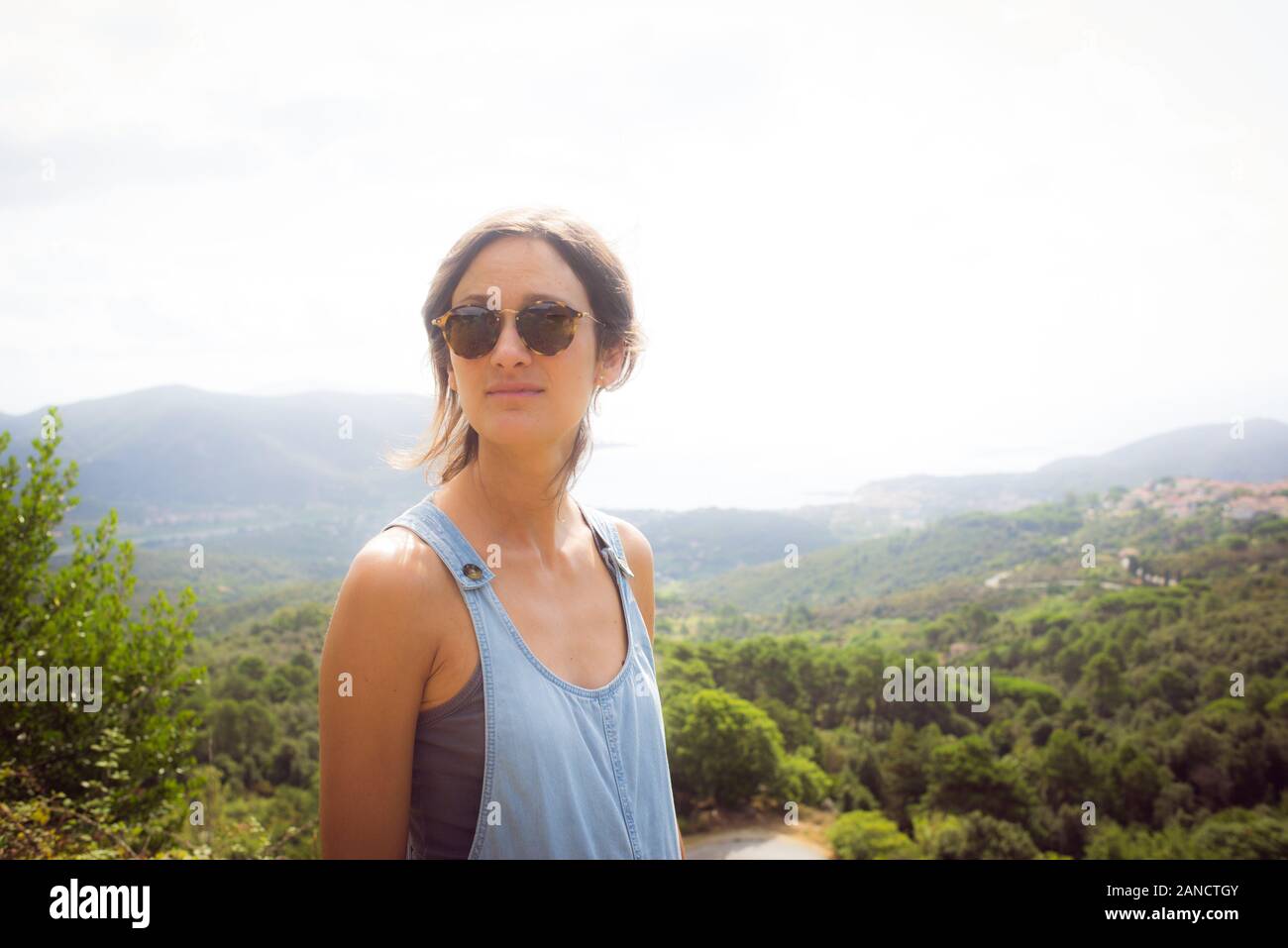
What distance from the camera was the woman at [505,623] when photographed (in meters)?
1.24

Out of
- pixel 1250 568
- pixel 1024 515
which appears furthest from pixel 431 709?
pixel 1024 515

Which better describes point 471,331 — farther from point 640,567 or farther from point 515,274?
point 640,567

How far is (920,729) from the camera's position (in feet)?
117

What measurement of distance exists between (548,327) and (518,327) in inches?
2.7

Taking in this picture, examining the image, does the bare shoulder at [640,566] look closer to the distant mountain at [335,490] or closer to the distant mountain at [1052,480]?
the distant mountain at [335,490]

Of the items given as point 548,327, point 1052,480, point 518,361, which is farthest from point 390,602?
point 1052,480

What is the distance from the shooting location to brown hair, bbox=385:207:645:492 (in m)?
1.57
